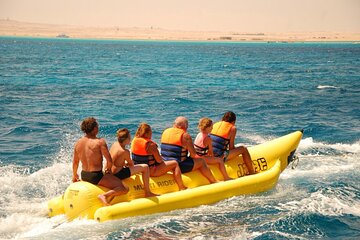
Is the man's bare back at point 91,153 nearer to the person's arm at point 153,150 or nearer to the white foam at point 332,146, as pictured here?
the person's arm at point 153,150

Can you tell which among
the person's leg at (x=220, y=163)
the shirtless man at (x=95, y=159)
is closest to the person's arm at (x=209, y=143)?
the person's leg at (x=220, y=163)

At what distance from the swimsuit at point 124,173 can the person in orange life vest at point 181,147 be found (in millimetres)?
967

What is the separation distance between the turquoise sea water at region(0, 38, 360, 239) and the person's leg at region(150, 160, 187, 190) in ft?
1.93

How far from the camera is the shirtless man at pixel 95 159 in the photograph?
316 inches

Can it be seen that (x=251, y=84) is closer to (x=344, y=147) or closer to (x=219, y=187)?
(x=344, y=147)

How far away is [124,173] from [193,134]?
22.2ft

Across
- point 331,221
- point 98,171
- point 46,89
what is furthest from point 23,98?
point 331,221

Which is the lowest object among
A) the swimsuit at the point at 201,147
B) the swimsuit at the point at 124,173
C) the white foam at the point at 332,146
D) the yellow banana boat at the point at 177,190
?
the white foam at the point at 332,146

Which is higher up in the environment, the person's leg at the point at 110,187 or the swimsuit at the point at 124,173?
the swimsuit at the point at 124,173

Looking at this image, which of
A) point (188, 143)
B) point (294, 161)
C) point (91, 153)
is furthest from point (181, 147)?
point (294, 161)

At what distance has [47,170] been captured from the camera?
443 inches

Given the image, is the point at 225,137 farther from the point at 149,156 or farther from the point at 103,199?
the point at 103,199

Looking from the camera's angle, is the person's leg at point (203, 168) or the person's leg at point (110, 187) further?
the person's leg at point (203, 168)

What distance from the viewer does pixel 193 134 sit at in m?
15.1
